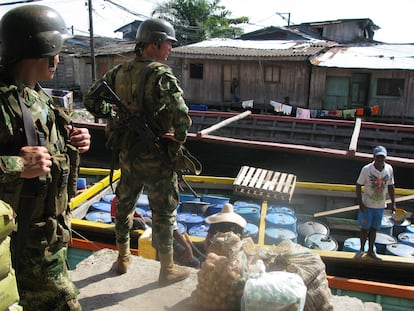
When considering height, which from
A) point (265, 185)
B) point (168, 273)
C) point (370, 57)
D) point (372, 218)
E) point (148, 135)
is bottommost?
point (265, 185)

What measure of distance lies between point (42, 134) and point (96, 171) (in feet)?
20.7

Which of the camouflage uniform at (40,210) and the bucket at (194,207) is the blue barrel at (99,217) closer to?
the bucket at (194,207)

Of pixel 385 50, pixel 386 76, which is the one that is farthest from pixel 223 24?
pixel 386 76

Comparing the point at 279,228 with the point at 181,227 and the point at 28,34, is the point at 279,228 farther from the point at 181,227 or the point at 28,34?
the point at 28,34

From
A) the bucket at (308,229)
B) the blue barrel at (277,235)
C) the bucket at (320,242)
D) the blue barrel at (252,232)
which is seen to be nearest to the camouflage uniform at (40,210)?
the blue barrel at (252,232)

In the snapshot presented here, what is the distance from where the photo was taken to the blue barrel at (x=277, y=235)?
5387 mm

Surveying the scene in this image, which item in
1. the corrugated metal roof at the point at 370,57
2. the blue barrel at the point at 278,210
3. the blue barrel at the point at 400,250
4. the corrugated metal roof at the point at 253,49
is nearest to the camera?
the blue barrel at the point at 400,250

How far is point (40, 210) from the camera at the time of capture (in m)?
2.03

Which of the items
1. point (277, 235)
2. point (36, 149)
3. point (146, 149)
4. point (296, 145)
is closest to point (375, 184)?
point (277, 235)

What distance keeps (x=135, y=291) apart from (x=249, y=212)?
3.22 m

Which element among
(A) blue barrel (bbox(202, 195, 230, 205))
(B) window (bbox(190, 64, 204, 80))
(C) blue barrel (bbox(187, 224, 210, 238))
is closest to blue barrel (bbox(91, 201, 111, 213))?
(C) blue barrel (bbox(187, 224, 210, 238))

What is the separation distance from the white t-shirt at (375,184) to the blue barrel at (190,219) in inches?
91.0

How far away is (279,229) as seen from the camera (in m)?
5.59

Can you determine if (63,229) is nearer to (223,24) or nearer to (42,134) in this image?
(42,134)
